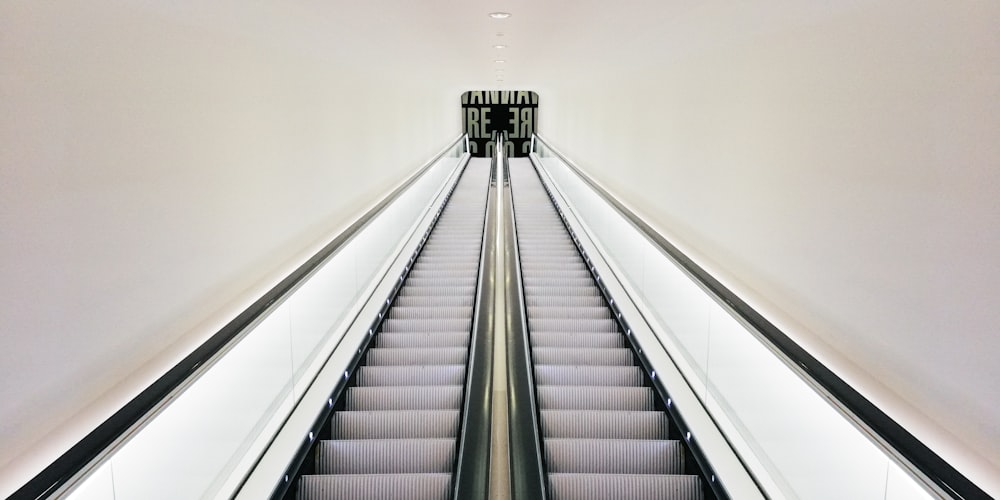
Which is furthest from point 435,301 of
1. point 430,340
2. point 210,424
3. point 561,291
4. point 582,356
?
point 210,424

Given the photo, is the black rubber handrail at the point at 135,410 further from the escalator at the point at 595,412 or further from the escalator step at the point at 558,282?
the escalator step at the point at 558,282

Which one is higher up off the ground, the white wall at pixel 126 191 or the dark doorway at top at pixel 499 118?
the dark doorway at top at pixel 499 118

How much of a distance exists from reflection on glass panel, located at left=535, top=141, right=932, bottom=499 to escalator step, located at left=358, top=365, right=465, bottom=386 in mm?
1491

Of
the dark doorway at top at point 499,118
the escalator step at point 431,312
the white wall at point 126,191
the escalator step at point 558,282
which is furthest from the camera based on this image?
the dark doorway at top at point 499,118

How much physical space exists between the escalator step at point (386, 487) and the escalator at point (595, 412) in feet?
1.70

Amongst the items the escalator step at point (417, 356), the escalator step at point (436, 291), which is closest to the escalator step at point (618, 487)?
the escalator step at point (417, 356)

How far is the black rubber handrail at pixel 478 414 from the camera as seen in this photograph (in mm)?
2797

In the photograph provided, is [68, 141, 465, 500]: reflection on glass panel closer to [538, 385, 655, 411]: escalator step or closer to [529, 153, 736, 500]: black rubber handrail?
[538, 385, 655, 411]: escalator step

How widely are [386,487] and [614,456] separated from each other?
1245 mm

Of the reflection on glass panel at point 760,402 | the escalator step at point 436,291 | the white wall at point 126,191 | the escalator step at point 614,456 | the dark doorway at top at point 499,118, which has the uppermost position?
the dark doorway at top at point 499,118

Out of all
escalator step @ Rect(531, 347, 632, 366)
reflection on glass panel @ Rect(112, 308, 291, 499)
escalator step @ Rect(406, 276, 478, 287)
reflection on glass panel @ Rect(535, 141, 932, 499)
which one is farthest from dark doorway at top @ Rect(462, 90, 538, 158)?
reflection on glass panel @ Rect(112, 308, 291, 499)

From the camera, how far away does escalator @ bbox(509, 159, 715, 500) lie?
3.48 meters

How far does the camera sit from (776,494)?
119 inches

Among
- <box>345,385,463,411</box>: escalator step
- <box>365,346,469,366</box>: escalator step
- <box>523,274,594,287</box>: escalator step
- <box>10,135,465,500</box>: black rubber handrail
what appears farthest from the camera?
<box>523,274,594,287</box>: escalator step
